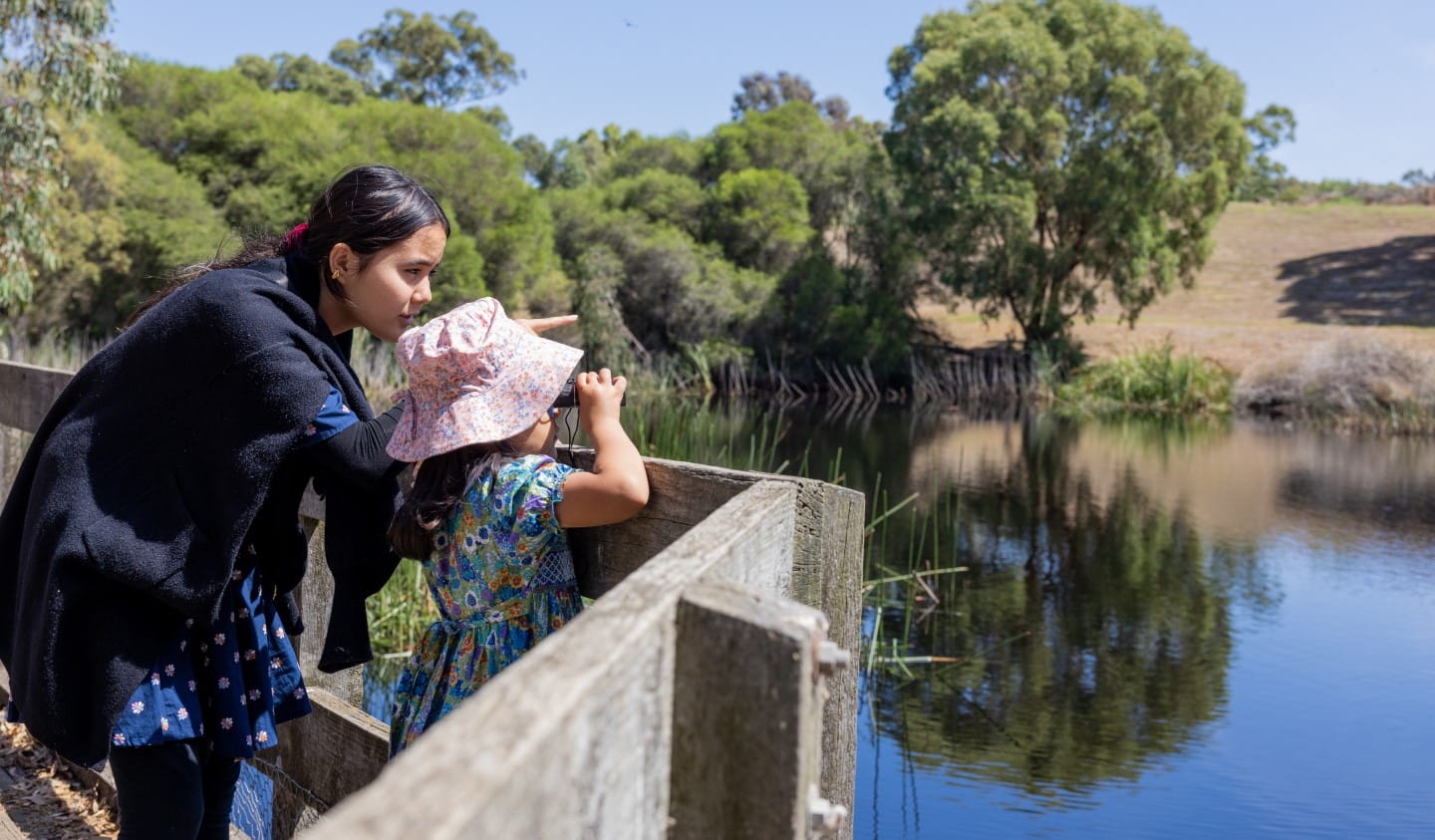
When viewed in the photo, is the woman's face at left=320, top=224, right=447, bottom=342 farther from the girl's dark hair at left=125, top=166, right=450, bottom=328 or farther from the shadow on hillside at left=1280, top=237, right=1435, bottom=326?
the shadow on hillside at left=1280, top=237, right=1435, bottom=326

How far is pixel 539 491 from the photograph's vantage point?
1.71 meters

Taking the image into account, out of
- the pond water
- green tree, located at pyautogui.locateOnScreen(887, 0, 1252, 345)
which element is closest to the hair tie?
the pond water

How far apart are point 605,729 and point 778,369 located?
25.0 meters

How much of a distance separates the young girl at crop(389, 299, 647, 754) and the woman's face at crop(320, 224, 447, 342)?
0.04m

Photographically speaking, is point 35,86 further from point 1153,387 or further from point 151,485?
point 1153,387

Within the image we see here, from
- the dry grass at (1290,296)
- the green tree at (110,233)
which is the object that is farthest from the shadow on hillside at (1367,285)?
the green tree at (110,233)

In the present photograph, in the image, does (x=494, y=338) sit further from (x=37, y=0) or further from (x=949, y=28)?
(x=949, y=28)

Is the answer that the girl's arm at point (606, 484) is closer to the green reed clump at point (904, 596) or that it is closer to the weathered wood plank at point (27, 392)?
the weathered wood plank at point (27, 392)

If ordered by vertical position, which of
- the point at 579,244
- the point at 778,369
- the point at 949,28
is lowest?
the point at 778,369

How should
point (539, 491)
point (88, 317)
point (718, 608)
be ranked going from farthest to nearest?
Result: point (88, 317)
point (539, 491)
point (718, 608)

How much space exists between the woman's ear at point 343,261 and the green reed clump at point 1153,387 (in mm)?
22025

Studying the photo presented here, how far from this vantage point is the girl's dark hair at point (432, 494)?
1742 millimetres

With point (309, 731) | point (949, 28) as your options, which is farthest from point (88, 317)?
point (309, 731)

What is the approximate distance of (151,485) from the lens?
64.3 inches
